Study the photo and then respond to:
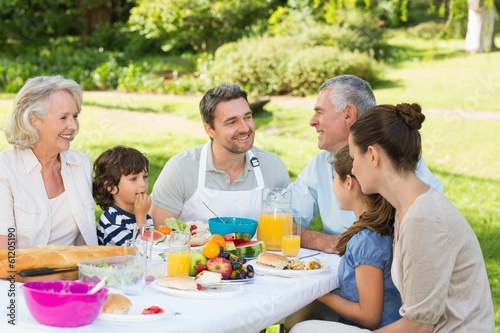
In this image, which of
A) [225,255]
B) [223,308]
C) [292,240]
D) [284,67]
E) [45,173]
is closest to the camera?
[223,308]

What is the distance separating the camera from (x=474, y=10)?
20.8 meters

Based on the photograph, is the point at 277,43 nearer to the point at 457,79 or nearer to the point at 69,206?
the point at 457,79

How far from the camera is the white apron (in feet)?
14.4

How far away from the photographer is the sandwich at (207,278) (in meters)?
2.93

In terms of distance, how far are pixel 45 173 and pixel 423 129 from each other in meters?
10.1

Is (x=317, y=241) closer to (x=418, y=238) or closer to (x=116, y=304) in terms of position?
(x=418, y=238)

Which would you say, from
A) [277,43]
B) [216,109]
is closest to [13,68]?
[277,43]

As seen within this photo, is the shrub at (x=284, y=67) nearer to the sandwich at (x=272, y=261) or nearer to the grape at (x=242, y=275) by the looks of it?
the sandwich at (x=272, y=261)

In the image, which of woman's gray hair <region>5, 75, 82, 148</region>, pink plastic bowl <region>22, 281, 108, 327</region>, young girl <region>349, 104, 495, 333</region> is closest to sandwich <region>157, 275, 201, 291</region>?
pink plastic bowl <region>22, 281, 108, 327</region>

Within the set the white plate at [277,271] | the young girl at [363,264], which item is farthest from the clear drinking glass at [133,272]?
the young girl at [363,264]

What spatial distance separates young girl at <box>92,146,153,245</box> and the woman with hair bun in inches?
55.2

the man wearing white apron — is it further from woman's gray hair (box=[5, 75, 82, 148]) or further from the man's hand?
woman's gray hair (box=[5, 75, 82, 148])

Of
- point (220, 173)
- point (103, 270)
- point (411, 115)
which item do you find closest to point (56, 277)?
point (103, 270)

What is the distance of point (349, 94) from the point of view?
446 centimetres
